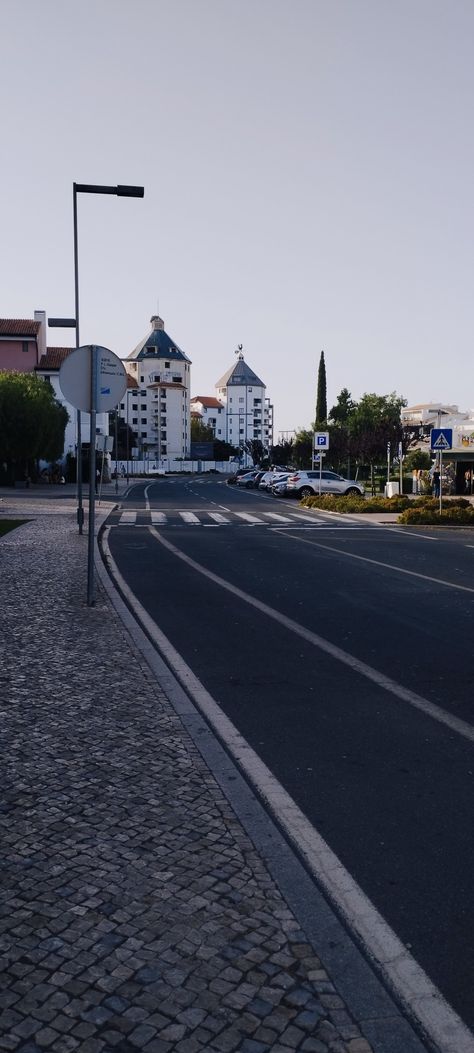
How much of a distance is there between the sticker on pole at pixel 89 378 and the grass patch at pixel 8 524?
1223 centimetres

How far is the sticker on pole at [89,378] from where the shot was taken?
34.3 feet

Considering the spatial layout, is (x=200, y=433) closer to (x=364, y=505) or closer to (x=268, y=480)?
(x=268, y=480)

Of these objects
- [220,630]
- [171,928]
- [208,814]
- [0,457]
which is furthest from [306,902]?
[0,457]

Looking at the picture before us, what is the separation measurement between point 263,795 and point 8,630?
517 cm

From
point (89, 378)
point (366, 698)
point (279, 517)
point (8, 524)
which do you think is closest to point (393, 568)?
point (89, 378)

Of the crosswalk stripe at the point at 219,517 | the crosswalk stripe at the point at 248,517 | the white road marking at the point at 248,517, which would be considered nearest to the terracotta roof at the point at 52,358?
the white road marking at the point at 248,517

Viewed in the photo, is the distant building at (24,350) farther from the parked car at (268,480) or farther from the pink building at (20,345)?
the parked car at (268,480)

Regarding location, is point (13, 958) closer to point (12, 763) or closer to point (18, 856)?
point (18, 856)

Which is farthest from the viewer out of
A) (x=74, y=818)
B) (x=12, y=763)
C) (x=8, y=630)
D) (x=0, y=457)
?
(x=0, y=457)

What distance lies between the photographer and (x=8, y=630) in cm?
934

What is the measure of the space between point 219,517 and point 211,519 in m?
1.26

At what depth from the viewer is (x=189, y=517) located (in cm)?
3269

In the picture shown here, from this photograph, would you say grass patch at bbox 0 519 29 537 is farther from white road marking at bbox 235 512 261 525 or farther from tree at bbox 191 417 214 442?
tree at bbox 191 417 214 442

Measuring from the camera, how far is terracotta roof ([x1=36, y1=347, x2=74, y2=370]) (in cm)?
8177
